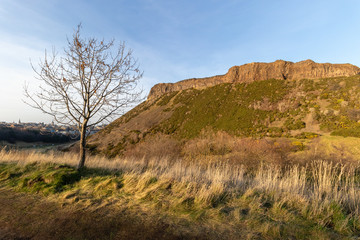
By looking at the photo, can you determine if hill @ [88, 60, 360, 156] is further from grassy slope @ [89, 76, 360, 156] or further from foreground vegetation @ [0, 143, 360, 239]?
foreground vegetation @ [0, 143, 360, 239]

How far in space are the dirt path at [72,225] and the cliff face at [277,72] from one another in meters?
54.4

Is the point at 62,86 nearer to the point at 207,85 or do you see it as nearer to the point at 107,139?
the point at 107,139

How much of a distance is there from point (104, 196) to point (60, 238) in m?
1.81

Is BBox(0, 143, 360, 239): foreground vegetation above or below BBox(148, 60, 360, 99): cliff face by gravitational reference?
below

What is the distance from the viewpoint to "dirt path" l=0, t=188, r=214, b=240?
3.01m

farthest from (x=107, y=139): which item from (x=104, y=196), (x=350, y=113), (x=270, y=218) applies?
(x=350, y=113)

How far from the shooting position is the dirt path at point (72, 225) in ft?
9.88

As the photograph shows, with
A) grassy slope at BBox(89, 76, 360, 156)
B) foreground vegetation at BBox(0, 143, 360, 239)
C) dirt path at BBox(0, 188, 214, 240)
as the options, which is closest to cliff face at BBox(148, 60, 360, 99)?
grassy slope at BBox(89, 76, 360, 156)

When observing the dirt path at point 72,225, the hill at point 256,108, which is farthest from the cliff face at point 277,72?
the dirt path at point 72,225

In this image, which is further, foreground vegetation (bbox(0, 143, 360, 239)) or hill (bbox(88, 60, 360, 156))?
hill (bbox(88, 60, 360, 156))

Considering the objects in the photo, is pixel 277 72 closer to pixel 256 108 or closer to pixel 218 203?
pixel 256 108

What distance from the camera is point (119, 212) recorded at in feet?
12.7

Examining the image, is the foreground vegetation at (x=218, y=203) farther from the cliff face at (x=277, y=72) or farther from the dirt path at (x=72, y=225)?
the cliff face at (x=277, y=72)

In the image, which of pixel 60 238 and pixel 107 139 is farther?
pixel 107 139
